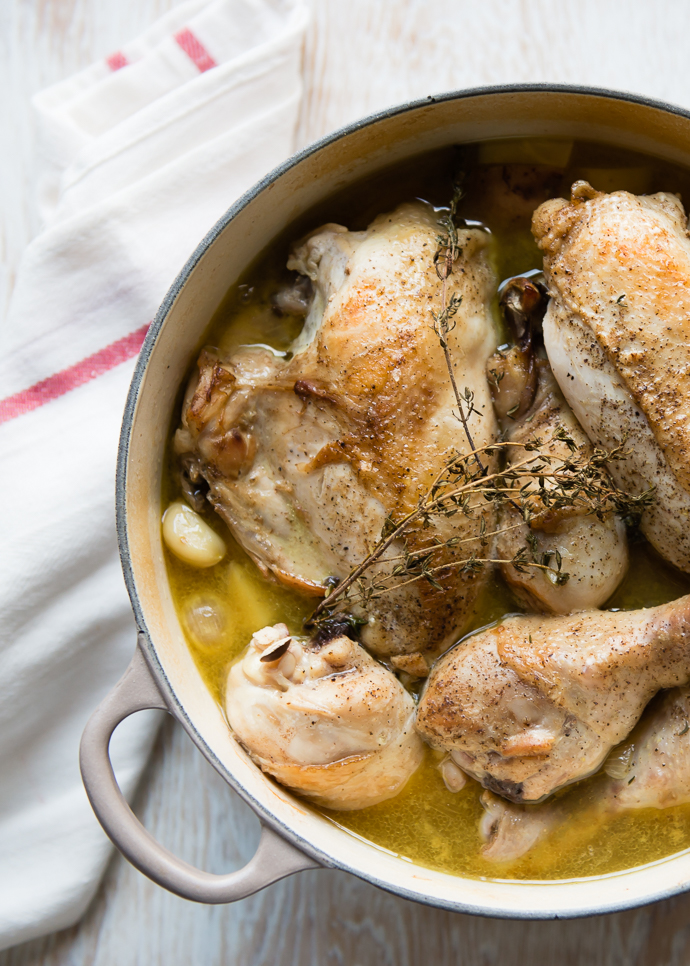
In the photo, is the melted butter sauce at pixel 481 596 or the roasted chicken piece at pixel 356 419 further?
the melted butter sauce at pixel 481 596

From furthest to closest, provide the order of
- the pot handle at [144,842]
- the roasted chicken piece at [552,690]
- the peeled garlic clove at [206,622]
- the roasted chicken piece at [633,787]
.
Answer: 1. the peeled garlic clove at [206,622]
2. the roasted chicken piece at [633,787]
3. the roasted chicken piece at [552,690]
4. the pot handle at [144,842]

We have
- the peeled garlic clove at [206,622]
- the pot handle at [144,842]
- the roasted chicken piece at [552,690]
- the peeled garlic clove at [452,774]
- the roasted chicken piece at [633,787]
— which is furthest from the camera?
the peeled garlic clove at [206,622]

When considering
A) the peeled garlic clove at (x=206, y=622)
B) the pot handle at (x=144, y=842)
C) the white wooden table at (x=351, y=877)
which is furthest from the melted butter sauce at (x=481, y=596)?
the pot handle at (x=144, y=842)

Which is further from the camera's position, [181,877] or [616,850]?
[616,850]

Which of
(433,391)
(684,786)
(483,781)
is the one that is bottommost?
(684,786)

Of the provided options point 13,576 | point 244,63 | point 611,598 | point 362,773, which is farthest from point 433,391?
point 13,576

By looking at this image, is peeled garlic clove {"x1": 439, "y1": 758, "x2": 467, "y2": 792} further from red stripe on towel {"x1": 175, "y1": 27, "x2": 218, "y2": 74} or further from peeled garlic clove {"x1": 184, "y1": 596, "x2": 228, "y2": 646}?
red stripe on towel {"x1": 175, "y1": 27, "x2": 218, "y2": 74}

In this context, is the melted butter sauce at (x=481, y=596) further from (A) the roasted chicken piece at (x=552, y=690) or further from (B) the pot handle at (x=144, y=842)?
(B) the pot handle at (x=144, y=842)

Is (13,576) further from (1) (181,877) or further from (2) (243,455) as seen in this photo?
(1) (181,877)
